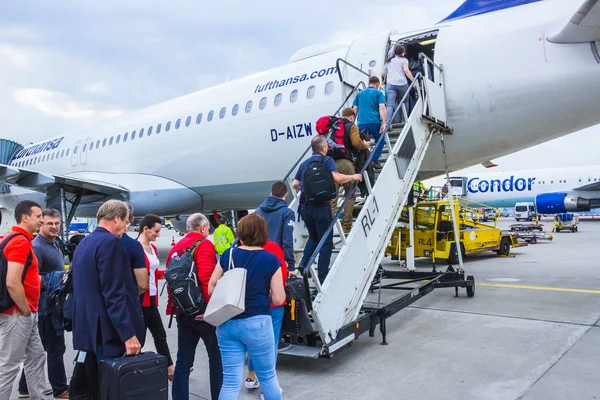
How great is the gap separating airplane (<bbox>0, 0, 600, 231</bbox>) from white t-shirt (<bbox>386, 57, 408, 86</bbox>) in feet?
2.48

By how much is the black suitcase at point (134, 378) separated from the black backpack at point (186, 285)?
0.45 meters

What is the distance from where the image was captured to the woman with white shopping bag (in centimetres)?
320

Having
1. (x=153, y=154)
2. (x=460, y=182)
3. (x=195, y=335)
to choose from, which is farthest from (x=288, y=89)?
(x=460, y=182)

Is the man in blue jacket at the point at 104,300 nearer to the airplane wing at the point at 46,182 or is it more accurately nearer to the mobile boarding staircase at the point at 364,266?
the mobile boarding staircase at the point at 364,266

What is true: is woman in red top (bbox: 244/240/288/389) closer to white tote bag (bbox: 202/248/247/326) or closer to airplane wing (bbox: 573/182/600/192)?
white tote bag (bbox: 202/248/247/326)

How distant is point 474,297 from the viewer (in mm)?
7871

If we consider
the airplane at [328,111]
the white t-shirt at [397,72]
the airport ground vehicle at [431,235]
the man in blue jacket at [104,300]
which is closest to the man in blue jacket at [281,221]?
the man in blue jacket at [104,300]

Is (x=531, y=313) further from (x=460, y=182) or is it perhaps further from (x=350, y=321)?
(x=460, y=182)

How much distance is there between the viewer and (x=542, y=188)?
36.8 meters

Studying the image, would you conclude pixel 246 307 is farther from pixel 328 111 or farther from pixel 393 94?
pixel 328 111

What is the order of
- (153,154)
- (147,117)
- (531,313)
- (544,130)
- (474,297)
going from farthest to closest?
(147,117) → (153,154) → (474,297) → (544,130) → (531,313)

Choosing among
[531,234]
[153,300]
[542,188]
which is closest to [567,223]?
[542,188]

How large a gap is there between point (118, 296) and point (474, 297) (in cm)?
632

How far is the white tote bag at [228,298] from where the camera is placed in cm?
315
